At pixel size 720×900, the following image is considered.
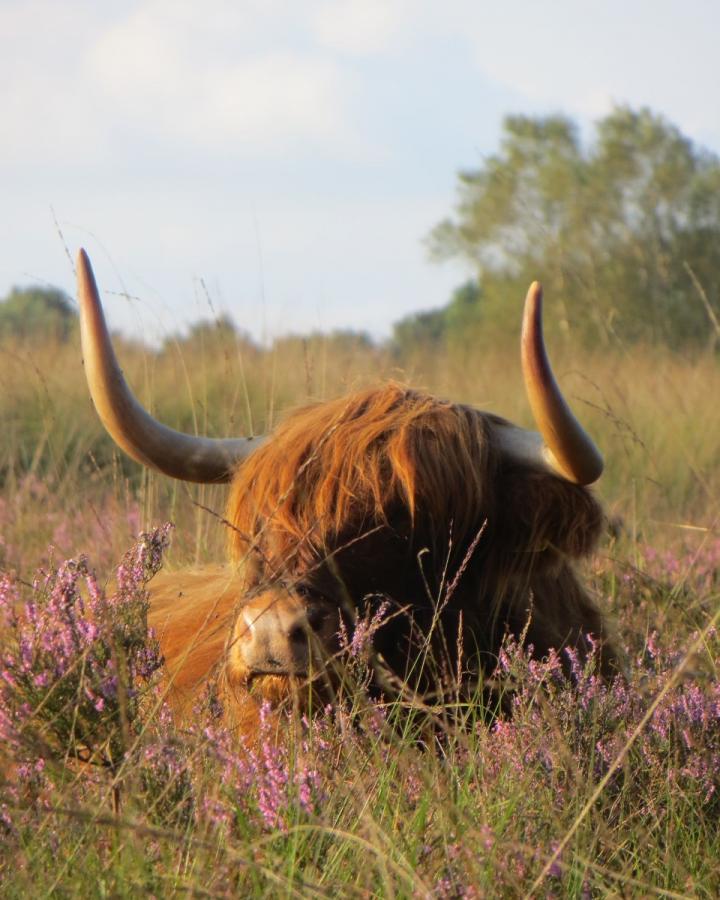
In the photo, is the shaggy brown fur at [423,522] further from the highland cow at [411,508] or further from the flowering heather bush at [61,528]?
the flowering heather bush at [61,528]

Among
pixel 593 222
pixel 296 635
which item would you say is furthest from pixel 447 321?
pixel 296 635

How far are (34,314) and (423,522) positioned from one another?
15.0 m

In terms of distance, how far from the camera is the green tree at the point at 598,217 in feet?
86.4

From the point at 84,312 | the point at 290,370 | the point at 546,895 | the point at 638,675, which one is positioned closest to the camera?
the point at 546,895

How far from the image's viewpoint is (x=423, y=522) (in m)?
3.59

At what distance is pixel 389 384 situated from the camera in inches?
161

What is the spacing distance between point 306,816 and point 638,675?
1077 mm

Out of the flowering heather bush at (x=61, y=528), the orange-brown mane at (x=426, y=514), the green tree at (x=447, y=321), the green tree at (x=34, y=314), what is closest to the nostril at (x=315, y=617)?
the orange-brown mane at (x=426, y=514)

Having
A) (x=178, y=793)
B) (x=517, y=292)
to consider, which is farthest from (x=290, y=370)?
(x=517, y=292)

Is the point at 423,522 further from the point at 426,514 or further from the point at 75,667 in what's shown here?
the point at 75,667

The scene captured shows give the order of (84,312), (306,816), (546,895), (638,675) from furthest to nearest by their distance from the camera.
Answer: (84,312)
(638,675)
(306,816)
(546,895)

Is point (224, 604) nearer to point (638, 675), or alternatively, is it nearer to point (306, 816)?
point (638, 675)

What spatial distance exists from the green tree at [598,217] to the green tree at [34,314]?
10030mm

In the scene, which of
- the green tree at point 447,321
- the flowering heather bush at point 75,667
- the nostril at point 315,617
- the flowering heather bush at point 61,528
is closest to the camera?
the flowering heather bush at point 75,667
